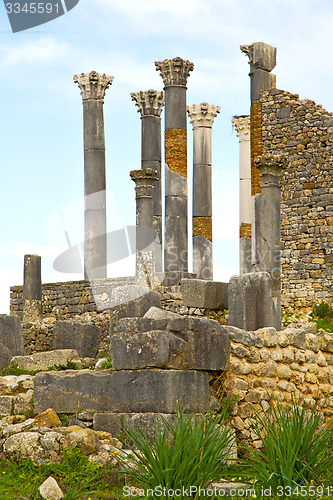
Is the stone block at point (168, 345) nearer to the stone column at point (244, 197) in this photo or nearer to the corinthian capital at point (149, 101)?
the stone column at point (244, 197)

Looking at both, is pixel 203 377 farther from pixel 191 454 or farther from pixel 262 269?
pixel 262 269

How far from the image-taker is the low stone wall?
10.3 m

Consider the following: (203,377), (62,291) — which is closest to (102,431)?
(203,377)

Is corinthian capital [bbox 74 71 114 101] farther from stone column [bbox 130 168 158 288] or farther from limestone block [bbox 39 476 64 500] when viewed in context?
limestone block [bbox 39 476 64 500]

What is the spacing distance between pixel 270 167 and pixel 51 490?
28.1 ft

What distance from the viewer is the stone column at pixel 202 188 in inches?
1008

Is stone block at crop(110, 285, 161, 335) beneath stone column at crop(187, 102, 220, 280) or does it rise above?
beneath

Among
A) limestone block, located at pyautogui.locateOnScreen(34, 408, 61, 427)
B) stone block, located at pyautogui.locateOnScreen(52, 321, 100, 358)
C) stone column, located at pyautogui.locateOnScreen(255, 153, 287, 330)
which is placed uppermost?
stone column, located at pyautogui.locateOnScreen(255, 153, 287, 330)

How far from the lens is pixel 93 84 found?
83.9 feet

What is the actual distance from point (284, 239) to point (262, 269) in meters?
9.00

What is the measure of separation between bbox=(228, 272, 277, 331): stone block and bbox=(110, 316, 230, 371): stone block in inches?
99.4

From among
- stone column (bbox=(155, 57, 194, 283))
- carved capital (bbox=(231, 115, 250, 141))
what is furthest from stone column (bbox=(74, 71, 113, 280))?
carved capital (bbox=(231, 115, 250, 141))

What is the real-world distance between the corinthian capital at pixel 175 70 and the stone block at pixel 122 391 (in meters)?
15.6

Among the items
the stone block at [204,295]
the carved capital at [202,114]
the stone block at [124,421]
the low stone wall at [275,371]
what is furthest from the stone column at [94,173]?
the stone block at [124,421]
